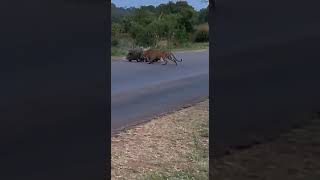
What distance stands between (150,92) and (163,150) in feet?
19.8

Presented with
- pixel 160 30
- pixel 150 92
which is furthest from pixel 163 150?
pixel 160 30

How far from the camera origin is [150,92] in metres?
12.2

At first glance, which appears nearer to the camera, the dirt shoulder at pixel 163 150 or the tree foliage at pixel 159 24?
the dirt shoulder at pixel 163 150

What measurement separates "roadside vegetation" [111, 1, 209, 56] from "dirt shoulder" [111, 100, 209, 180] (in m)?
19.0
